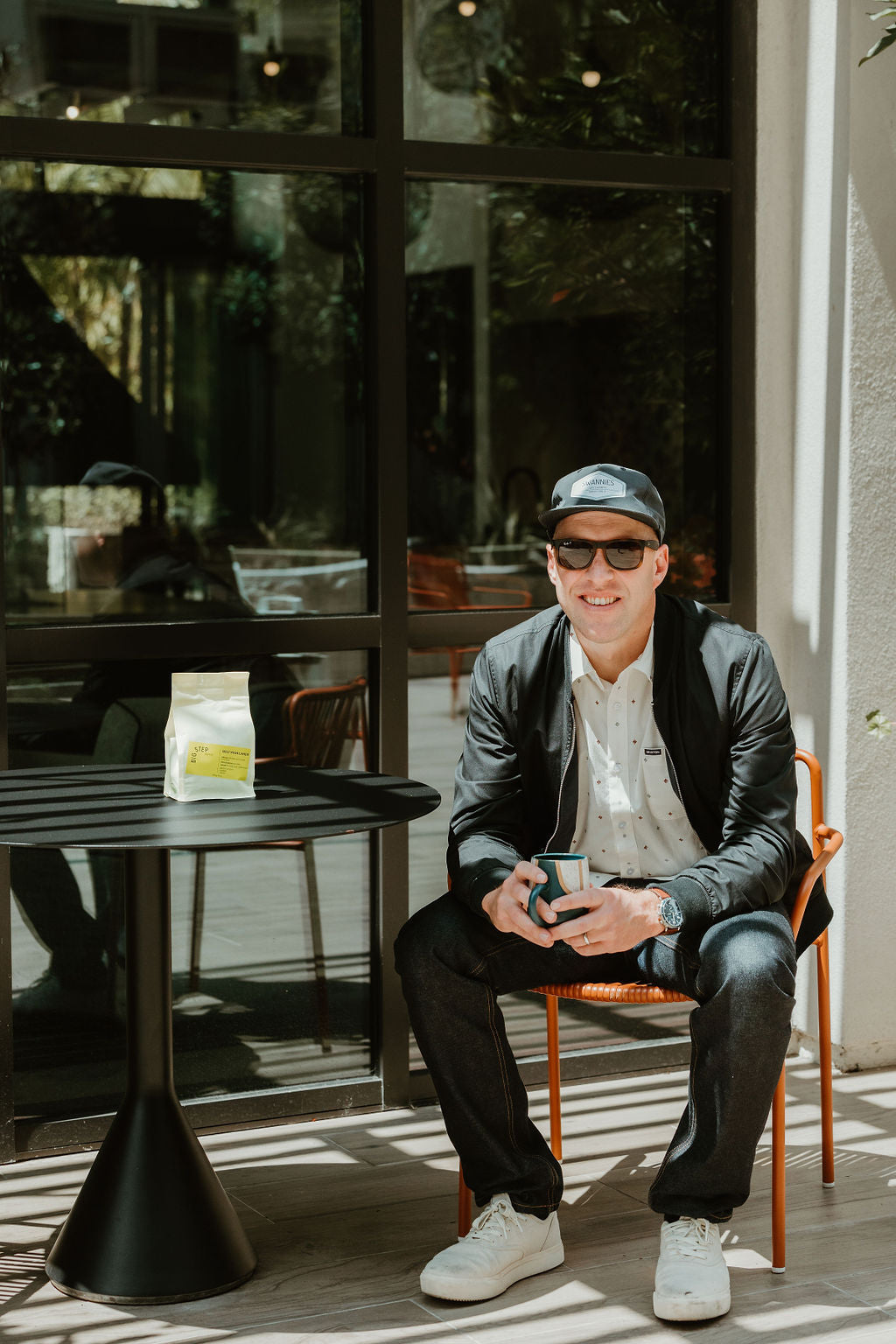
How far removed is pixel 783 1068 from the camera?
273 cm

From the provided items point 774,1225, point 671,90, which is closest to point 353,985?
point 774,1225

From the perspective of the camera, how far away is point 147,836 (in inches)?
94.2

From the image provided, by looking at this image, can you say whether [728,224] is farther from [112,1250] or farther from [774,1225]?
[112,1250]

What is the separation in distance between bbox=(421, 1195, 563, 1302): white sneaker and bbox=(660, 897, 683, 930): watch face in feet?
1.82

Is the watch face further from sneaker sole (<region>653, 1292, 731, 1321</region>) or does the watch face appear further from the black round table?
sneaker sole (<region>653, 1292, 731, 1321</region>)

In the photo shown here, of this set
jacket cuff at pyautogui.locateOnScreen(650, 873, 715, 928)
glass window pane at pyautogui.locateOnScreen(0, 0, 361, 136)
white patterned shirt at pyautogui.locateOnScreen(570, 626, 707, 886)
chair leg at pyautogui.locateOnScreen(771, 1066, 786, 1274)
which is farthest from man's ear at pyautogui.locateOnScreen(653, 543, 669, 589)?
Answer: glass window pane at pyautogui.locateOnScreen(0, 0, 361, 136)

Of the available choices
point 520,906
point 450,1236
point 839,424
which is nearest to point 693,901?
point 520,906

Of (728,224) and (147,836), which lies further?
(728,224)

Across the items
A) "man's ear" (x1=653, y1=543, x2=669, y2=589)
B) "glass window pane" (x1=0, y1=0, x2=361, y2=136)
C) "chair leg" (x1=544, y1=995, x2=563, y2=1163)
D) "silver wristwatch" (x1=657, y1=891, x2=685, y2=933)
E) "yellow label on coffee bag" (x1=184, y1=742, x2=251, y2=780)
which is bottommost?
"chair leg" (x1=544, y1=995, x2=563, y2=1163)

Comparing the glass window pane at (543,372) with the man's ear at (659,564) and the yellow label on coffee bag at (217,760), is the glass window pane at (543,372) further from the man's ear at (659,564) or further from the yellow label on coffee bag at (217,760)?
the yellow label on coffee bag at (217,760)

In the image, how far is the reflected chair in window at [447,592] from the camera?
3.69m

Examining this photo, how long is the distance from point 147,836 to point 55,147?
1.56 metres

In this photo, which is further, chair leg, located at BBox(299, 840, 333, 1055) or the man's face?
chair leg, located at BBox(299, 840, 333, 1055)

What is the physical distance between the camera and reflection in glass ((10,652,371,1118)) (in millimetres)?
3369
